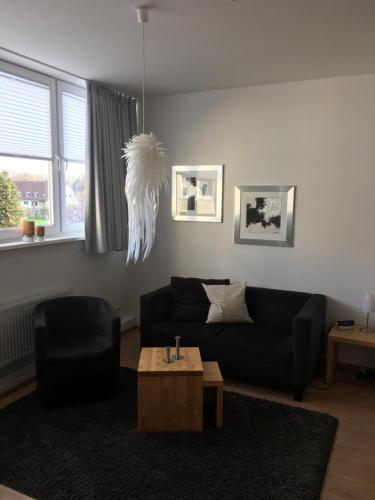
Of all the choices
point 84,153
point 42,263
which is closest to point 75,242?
point 42,263

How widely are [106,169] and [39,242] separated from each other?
1.04 metres

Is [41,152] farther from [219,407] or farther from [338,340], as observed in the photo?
[338,340]

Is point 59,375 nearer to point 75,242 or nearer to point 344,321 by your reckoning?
point 75,242

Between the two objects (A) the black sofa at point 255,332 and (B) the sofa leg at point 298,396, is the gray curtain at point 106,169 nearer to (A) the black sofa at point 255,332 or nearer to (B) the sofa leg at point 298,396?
(A) the black sofa at point 255,332

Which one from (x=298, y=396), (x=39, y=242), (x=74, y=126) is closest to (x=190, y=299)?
(x=298, y=396)

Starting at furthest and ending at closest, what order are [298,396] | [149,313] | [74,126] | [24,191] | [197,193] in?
[197,193] → [74,126] → [149,313] → [24,191] → [298,396]

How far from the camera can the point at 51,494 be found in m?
2.18

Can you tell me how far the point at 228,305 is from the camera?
12.4ft

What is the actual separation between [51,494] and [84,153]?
3027mm

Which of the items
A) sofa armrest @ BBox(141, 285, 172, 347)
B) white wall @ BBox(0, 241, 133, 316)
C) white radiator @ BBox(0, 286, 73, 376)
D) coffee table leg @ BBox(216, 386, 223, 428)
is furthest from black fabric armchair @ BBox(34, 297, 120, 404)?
coffee table leg @ BBox(216, 386, 223, 428)

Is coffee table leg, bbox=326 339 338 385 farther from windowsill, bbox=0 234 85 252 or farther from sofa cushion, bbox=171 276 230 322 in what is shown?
windowsill, bbox=0 234 85 252

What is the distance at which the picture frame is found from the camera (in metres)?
4.29

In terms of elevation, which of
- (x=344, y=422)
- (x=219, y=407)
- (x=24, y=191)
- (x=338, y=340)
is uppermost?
(x=24, y=191)

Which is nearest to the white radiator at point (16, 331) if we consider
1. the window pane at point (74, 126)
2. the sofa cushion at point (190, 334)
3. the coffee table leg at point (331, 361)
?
the sofa cushion at point (190, 334)
